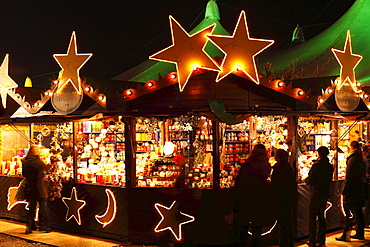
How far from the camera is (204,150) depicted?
8469 mm

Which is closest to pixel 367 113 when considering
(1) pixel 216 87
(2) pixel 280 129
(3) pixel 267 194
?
(2) pixel 280 129

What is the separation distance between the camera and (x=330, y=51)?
510 inches

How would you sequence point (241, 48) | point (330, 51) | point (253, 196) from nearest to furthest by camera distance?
point (253, 196) → point (241, 48) → point (330, 51)

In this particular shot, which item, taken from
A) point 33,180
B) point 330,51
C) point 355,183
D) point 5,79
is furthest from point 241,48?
point 330,51

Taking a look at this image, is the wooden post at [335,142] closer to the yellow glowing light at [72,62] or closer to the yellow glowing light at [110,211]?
the yellow glowing light at [110,211]

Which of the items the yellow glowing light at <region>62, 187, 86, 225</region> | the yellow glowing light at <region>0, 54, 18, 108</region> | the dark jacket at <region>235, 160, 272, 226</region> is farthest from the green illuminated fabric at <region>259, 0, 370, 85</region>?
the yellow glowing light at <region>0, 54, 18, 108</region>

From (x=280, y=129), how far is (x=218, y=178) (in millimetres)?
2196

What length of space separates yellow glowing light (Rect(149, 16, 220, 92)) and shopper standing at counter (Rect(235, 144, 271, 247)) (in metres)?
1.96

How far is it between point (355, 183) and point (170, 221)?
3.40 m

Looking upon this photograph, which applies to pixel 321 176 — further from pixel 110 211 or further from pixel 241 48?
pixel 110 211

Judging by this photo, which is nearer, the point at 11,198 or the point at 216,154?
the point at 216,154

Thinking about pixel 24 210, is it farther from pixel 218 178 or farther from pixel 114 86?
pixel 218 178

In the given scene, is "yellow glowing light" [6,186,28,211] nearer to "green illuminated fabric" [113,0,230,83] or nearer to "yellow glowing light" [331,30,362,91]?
"green illuminated fabric" [113,0,230,83]

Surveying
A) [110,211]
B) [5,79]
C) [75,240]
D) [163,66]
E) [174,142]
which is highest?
[163,66]
